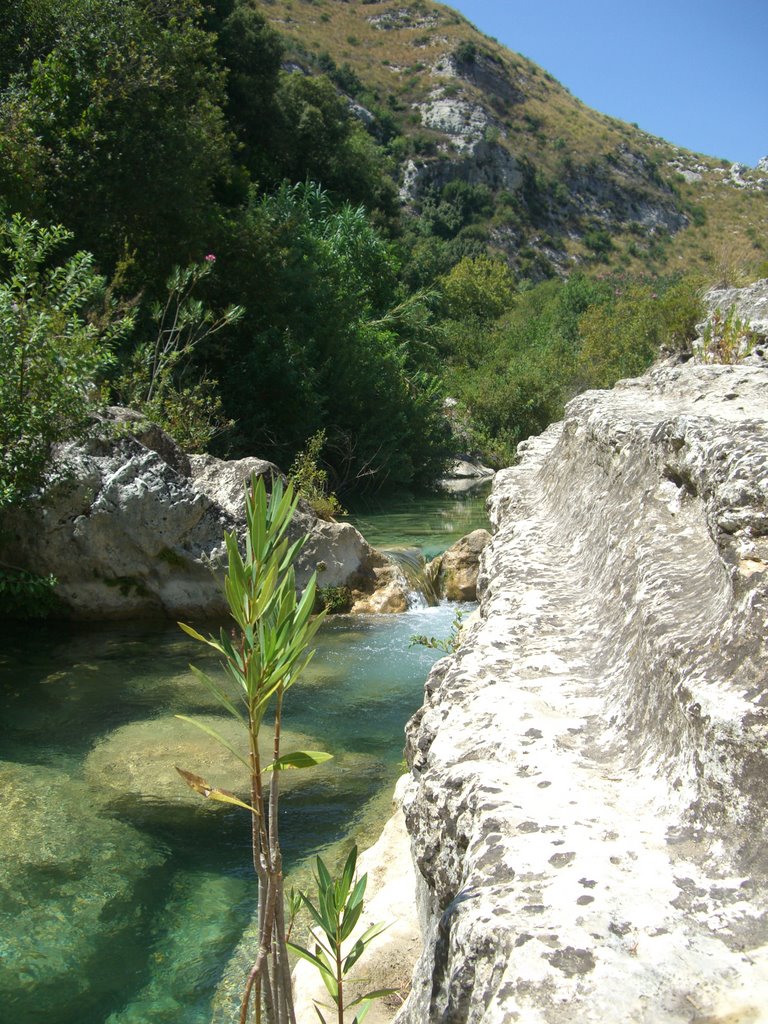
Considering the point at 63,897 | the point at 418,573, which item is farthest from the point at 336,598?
the point at 63,897

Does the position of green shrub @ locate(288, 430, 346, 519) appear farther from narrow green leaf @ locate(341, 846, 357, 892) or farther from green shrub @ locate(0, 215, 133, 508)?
narrow green leaf @ locate(341, 846, 357, 892)

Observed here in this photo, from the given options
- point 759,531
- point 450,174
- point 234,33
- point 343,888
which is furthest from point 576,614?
point 450,174

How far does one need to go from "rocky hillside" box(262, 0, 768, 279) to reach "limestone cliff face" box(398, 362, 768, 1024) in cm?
5053

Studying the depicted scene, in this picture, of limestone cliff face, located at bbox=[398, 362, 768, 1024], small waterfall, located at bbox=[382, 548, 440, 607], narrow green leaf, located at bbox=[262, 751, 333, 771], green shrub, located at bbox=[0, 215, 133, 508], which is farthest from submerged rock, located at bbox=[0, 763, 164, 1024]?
small waterfall, located at bbox=[382, 548, 440, 607]

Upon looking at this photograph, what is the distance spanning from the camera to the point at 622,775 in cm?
167

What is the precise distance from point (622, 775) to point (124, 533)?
27.4 ft

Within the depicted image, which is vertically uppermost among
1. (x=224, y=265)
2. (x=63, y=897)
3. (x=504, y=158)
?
(x=504, y=158)

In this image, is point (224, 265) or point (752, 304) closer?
point (752, 304)

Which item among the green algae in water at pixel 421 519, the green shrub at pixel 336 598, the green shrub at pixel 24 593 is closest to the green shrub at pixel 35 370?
the green shrub at pixel 24 593

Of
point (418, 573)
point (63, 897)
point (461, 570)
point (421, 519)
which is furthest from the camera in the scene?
point (421, 519)

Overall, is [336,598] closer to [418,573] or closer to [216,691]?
[418,573]

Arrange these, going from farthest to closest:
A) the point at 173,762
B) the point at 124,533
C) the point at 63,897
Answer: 1. the point at 124,533
2. the point at 173,762
3. the point at 63,897

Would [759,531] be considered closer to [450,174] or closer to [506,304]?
[506,304]

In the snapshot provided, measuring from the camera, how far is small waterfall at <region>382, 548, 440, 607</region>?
439 inches
